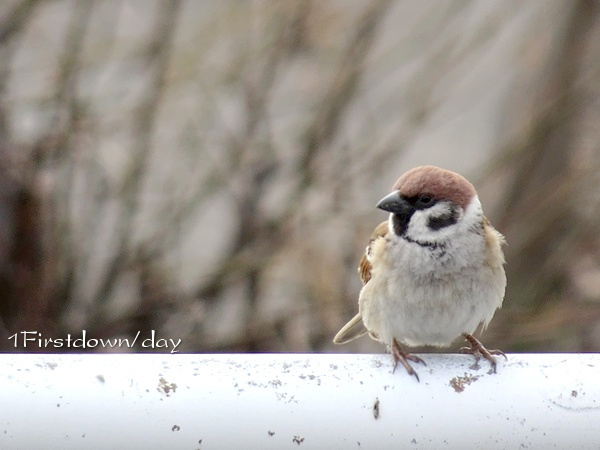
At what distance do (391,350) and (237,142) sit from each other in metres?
1.39

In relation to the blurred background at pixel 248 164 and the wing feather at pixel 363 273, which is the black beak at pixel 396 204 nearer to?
the wing feather at pixel 363 273

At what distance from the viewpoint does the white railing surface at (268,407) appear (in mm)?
1142

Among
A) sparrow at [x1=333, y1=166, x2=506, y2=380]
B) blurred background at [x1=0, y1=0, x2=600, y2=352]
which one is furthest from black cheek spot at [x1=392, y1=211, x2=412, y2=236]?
blurred background at [x1=0, y1=0, x2=600, y2=352]

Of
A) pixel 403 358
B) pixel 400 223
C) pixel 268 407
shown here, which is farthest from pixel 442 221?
pixel 268 407

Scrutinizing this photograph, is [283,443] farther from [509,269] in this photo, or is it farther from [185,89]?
[509,269]

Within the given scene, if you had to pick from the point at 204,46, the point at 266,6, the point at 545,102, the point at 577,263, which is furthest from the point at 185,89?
the point at 577,263

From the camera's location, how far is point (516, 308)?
3.12 metres

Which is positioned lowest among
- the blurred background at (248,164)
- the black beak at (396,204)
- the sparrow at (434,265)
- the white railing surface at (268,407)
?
the white railing surface at (268,407)

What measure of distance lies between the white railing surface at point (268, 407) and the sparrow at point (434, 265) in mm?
544

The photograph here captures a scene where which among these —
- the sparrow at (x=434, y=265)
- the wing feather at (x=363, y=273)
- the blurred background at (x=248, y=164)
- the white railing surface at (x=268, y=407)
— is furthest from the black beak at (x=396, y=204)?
the blurred background at (x=248, y=164)

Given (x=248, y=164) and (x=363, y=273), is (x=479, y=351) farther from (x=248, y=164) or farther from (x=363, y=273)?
(x=248, y=164)

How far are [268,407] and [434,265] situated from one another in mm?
727

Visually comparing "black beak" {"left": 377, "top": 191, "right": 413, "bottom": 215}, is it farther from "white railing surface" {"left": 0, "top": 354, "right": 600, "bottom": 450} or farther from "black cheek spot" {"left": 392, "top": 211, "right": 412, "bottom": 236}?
"white railing surface" {"left": 0, "top": 354, "right": 600, "bottom": 450}

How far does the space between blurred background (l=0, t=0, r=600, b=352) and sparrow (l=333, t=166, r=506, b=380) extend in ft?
3.41
